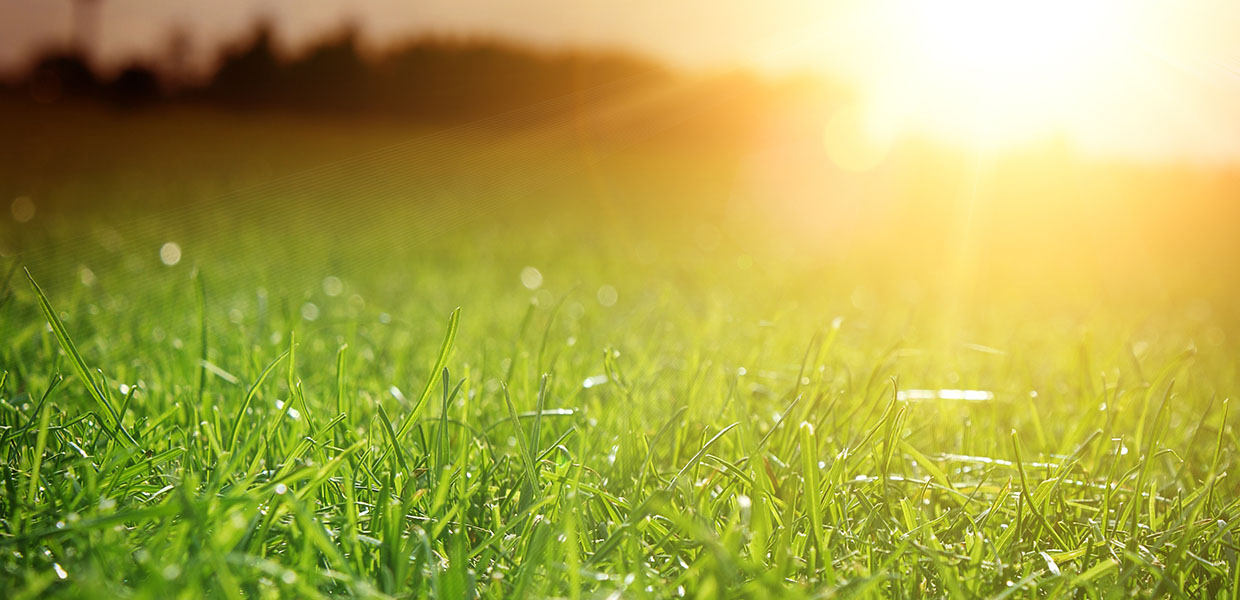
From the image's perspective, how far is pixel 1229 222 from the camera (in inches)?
193

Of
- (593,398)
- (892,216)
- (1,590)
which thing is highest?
(1,590)

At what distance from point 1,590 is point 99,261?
2601mm

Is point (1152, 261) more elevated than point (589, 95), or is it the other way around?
point (589, 95)

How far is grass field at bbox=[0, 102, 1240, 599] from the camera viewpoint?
660 mm

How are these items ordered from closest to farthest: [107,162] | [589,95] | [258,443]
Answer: [258,443], [107,162], [589,95]

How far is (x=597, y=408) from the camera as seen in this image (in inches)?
44.1

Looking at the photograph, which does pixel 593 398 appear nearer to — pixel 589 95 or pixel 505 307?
pixel 505 307

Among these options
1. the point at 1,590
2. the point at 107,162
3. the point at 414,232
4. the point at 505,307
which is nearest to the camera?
the point at 1,590

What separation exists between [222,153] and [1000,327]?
22.9 feet

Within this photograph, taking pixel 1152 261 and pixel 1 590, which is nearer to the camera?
pixel 1 590

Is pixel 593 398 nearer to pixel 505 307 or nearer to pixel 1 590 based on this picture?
pixel 1 590

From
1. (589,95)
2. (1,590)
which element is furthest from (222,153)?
(1,590)

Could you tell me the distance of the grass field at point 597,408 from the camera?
2.16ft

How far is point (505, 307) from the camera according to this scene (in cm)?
228
